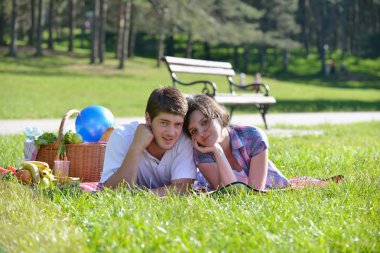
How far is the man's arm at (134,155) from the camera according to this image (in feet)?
15.1

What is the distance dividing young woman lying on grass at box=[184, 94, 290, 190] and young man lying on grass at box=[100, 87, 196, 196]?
13 centimetres

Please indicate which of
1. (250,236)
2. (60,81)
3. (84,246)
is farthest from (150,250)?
(60,81)

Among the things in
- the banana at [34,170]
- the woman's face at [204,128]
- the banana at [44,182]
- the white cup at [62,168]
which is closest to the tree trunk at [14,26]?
the white cup at [62,168]

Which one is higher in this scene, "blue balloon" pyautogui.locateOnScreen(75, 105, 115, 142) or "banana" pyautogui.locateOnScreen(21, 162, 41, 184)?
"blue balloon" pyautogui.locateOnScreen(75, 105, 115, 142)

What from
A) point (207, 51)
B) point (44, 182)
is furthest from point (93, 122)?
point (207, 51)

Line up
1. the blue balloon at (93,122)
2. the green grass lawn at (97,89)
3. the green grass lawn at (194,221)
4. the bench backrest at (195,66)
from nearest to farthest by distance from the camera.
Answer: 1. the green grass lawn at (194,221)
2. the blue balloon at (93,122)
3. the bench backrest at (195,66)
4. the green grass lawn at (97,89)

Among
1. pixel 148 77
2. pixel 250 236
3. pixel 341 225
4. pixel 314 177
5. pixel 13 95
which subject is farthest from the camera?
pixel 148 77

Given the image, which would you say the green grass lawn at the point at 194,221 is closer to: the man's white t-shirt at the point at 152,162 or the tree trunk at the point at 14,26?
the man's white t-shirt at the point at 152,162

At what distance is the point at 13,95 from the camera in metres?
21.0

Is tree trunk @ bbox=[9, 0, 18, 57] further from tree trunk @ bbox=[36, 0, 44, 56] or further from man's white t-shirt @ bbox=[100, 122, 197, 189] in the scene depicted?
man's white t-shirt @ bbox=[100, 122, 197, 189]

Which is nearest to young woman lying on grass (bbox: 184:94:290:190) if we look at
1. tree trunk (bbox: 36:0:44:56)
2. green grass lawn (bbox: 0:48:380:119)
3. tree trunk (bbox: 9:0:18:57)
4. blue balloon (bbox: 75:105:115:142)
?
blue balloon (bbox: 75:105:115:142)

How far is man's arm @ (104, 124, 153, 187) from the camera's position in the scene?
4609 millimetres

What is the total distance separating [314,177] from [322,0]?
208 feet

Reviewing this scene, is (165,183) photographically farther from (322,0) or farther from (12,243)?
(322,0)
